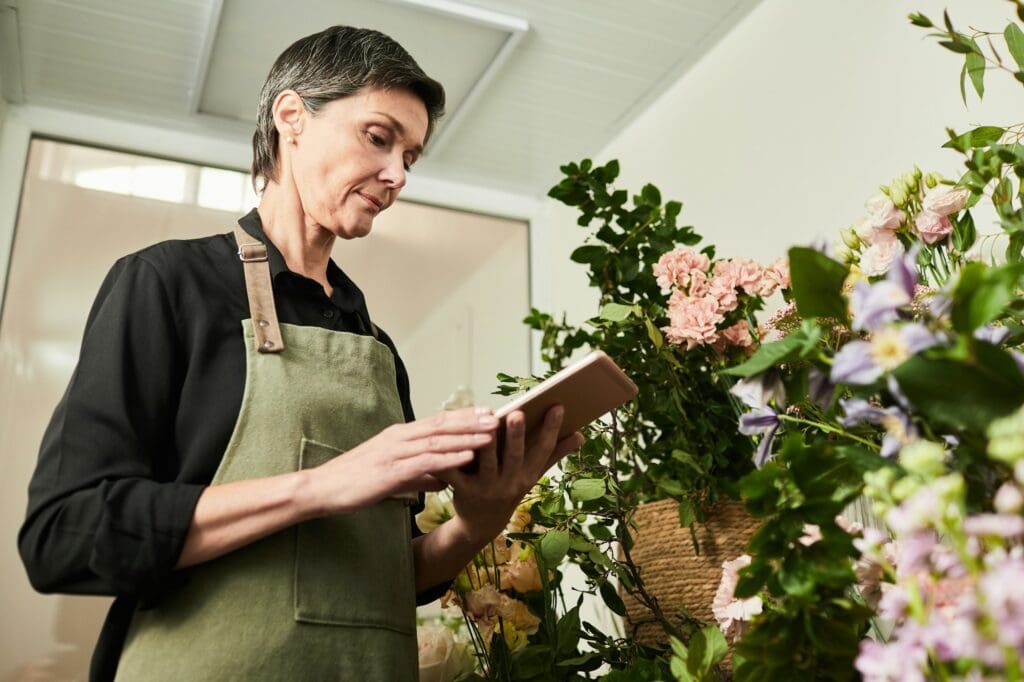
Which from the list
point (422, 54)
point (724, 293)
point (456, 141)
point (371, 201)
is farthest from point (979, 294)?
point (456, 141)

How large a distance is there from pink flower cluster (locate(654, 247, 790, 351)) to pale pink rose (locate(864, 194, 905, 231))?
0.98ft

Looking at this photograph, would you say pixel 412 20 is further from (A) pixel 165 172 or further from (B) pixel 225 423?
(B) pixel 225 423

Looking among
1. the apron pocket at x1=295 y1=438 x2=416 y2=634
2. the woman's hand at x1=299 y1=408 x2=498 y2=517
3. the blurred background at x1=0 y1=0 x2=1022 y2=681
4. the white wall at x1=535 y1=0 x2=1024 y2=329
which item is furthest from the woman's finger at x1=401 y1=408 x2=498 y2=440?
the blurred background at x1=0 y1=0 x2=1022 y2=681

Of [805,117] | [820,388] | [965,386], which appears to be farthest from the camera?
[805,117]

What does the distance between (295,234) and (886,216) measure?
2.63ft

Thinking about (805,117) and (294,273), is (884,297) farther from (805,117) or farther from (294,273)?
(805,117)

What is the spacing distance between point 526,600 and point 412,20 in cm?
145

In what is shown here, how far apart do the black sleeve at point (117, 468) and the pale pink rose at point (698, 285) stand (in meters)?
0.87

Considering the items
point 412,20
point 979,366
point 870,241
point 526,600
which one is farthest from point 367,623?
point 412,20

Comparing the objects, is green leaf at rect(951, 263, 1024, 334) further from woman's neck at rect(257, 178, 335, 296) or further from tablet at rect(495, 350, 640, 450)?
woman's neck at rect(257, 178, 335, 296)

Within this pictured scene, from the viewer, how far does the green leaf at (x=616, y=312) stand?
5.03ft

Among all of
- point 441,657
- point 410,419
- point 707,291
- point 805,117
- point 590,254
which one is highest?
point 805,117

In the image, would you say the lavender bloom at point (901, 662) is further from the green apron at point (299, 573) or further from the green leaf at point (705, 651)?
the green apron at point (299, 573)

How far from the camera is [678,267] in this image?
1577mm
